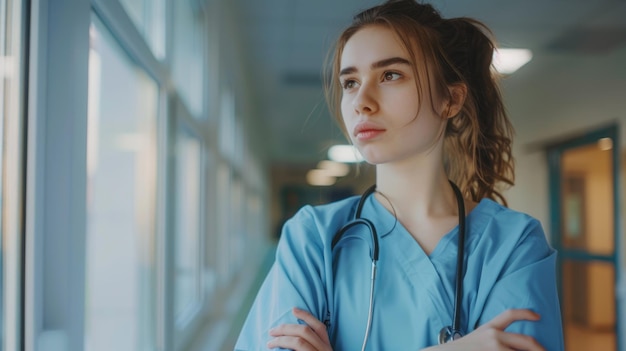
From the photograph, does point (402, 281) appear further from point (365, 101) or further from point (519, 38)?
point (519, 38)

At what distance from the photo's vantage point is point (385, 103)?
96 cm

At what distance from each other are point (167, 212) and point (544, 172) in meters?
3.98

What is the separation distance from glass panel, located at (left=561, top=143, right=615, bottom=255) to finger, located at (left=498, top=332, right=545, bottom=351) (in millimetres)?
3284

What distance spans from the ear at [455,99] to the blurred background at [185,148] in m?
0.33

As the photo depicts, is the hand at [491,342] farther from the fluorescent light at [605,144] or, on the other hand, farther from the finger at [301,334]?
the fluorescent light at [605,144]

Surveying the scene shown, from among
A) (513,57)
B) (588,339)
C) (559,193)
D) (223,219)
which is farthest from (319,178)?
(513,57)

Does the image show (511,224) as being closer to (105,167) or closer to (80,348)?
(80,348)

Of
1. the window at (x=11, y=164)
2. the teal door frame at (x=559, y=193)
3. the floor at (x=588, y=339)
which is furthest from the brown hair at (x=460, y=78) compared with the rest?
the floor at (x=588, y=339)

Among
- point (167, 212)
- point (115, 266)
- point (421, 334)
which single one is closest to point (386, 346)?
point (421, 334)

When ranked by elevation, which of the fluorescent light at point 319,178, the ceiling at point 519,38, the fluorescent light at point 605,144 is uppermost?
the ceiling at point 519,38

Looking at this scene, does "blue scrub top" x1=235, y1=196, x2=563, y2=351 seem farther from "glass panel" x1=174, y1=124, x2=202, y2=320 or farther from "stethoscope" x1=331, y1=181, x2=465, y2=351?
"glass panel" x1=174, y1=124, x2=202, y2=320

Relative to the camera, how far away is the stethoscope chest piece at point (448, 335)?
875 mm

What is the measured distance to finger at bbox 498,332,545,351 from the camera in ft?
2.68

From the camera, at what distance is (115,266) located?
3568mm
